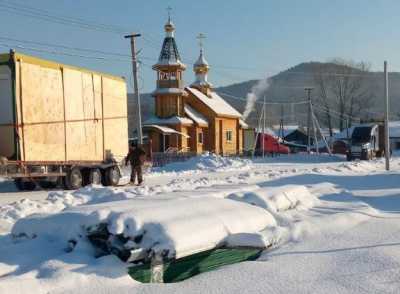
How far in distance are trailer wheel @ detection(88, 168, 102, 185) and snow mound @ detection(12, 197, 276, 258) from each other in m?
13.3

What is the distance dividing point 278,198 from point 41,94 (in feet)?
32.0

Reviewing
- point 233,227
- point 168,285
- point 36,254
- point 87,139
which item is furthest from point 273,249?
point 87,139

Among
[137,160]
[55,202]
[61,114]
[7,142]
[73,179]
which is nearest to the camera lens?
[55,202]

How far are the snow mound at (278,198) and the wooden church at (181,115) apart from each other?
33.0 metres

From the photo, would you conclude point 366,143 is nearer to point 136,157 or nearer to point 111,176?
point 111,176

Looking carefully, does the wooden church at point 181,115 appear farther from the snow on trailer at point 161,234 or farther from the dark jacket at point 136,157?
the snow on trailer at point 161,234

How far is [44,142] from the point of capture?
18.2 m

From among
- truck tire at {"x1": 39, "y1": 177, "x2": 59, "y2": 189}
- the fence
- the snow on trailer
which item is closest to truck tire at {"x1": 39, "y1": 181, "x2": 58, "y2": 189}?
truck tire at {"x1": 39, "y1": 177, "x2": 59, "y2": 189}

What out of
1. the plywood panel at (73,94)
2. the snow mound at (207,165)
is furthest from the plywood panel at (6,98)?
the snow mound at (207,165)

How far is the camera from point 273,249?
7957 mm

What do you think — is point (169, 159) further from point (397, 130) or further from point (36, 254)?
point (397, 130)

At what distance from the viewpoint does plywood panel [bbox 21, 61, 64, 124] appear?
1738cm

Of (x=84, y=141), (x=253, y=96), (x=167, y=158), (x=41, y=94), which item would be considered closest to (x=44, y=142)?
(x=41, y=94)

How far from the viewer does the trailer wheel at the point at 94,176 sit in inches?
830
